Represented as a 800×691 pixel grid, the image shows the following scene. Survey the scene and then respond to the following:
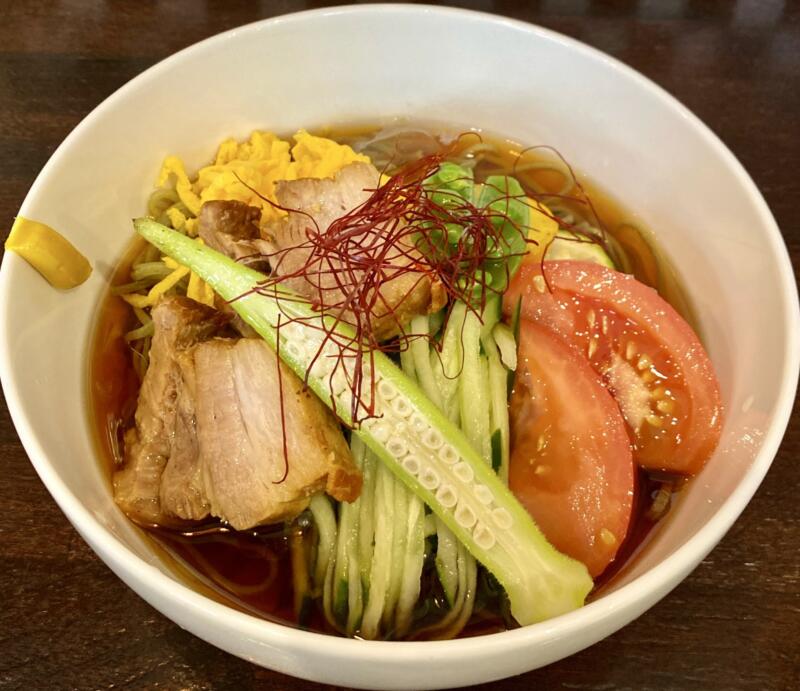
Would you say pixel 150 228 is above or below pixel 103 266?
above

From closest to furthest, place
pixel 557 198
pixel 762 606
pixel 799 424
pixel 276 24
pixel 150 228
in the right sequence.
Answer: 1. pixel 762 606
2. pixel 150 228
3. pixel 799 424
4. pixel 276 24
5. pixel 557 198

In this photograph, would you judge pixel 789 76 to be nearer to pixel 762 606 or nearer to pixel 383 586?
pixel 762 606

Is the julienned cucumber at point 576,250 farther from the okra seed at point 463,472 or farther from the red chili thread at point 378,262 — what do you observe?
the okra seed at point 463,472

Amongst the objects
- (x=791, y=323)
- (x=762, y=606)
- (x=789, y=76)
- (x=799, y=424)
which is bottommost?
(x=762, y=606)

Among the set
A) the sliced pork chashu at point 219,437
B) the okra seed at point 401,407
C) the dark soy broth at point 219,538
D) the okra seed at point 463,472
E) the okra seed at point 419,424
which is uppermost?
the okra seed at point 401,407

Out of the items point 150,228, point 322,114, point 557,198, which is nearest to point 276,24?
point 322,114

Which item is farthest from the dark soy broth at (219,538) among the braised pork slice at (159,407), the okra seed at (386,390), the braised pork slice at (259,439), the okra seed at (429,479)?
the okra seed at (386,390)
